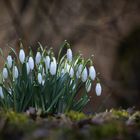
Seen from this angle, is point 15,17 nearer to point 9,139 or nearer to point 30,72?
point 30,72

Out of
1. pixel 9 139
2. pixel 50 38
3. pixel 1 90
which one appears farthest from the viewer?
pixel 50 38

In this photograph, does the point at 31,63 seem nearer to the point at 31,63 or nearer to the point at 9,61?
the point at 31,63

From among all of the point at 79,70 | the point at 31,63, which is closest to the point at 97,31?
the point at 79,70

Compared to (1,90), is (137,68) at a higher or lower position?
higher

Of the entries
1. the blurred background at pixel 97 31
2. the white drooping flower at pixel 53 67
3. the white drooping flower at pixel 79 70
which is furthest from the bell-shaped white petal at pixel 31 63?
the blurred background at pixel 97 31

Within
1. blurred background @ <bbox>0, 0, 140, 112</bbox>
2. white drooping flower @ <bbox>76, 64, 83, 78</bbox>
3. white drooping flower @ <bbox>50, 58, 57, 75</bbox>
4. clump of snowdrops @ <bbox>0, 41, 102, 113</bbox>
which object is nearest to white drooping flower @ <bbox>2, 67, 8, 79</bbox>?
clump of snowdrops @ <bbox>0, 41, 102, 113</bbox>

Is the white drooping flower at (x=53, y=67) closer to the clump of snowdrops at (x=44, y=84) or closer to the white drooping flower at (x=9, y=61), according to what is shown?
the clump of snowdrops at (x=44, y=84)

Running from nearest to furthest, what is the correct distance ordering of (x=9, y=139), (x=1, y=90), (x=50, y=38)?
(x=9, y=139) < (x=1, y=90) < (x=50, y=38)

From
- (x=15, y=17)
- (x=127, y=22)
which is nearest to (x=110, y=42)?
(x=127, y=22)
